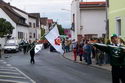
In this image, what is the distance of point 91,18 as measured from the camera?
55906 mm

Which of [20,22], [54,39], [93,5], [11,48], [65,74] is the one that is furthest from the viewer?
[20,22]

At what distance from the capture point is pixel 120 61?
10.6 meters

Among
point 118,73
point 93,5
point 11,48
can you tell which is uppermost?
point 93,5

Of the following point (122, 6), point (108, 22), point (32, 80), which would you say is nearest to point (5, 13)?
point (108, 22)

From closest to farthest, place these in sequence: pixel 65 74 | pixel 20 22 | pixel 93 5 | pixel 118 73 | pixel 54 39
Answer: pixel 118 73 < pixel 65 74 < pixel 54 39 < pixel 93 5 < pixel 20 22

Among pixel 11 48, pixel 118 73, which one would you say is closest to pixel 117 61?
pixel 118 73

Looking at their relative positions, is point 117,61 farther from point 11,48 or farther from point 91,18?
point 91,18

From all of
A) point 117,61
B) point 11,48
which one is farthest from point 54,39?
point 11,48

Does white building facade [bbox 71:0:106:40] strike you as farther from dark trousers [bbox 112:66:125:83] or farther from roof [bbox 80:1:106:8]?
dark trousers [bbox 112:66:125:83]

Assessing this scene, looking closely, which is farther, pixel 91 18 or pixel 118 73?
pixel 91 18

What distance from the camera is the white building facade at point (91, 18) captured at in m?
55.5

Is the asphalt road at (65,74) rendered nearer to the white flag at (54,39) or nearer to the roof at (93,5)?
the white flag at (54,39)

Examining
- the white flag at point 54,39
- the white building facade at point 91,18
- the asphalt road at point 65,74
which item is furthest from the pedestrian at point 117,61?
the white building facade at point 91,18

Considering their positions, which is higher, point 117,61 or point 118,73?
point 117,61
